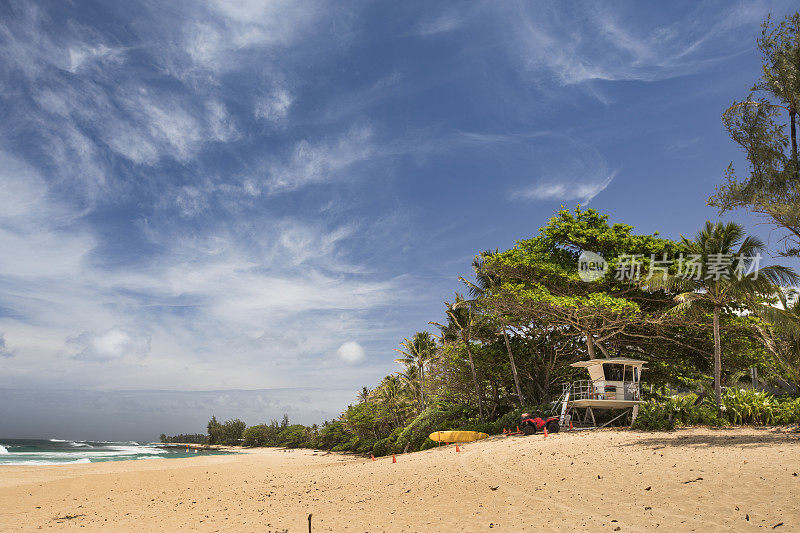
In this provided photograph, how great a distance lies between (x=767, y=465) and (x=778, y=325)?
9.45 meters

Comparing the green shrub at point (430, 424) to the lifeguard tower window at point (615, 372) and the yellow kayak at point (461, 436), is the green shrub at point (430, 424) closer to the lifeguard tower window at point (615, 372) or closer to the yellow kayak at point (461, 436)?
the yellow kayak at point (461, 436)

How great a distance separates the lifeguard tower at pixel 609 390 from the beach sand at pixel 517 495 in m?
5.11

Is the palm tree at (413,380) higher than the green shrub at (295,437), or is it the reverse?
the palm tree at (413,380)

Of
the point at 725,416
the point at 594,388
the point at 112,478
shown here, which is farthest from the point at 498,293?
the point at 112,478

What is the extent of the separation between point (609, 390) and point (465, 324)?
44.9 feet

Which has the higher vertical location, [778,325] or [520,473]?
[778,325]

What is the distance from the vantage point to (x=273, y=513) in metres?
10.5

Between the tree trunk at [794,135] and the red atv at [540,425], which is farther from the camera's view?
the red atv at [540,425]

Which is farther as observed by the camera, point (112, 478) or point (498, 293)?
point (498, 293)

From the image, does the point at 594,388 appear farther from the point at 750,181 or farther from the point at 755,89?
the point at 755,89

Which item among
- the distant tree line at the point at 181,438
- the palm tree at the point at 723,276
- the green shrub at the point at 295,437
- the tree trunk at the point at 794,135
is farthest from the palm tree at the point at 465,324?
the distant tree line at the point at 181,438

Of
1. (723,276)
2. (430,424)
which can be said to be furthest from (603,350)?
(430,424)

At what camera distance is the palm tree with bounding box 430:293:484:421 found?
A: 31.8 m

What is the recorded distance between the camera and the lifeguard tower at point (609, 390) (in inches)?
858
